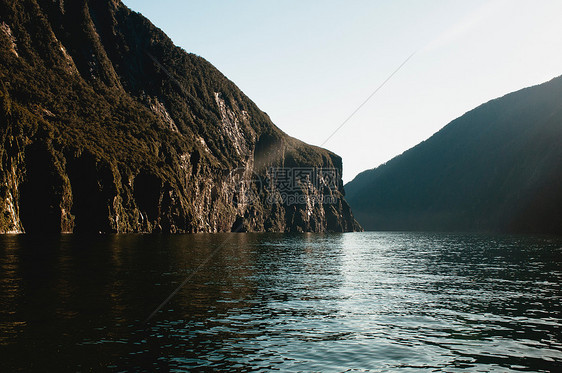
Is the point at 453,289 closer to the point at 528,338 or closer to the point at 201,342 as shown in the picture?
the point at 528,338

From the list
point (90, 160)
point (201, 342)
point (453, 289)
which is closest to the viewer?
point (201, 342)

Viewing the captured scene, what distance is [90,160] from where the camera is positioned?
15112 centimetres

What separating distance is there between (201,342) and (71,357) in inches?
208

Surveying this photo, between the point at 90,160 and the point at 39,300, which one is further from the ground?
the point at 90,160

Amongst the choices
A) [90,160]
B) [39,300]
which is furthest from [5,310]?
[90,160]

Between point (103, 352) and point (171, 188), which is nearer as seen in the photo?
point (103, 352)

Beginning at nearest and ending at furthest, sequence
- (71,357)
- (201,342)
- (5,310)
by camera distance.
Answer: (71,357) < (201,342) < (5,310)

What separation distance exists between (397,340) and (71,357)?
1387 centimetres

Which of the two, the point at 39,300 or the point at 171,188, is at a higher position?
the point at 171,188

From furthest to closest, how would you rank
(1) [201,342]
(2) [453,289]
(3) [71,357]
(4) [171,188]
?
(4) [171,188] → (2) [453,289] → (1) [201,342] → (3) [71,357]

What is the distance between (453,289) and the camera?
36688 mm

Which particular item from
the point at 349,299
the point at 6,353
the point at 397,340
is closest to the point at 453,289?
the point at 349,299

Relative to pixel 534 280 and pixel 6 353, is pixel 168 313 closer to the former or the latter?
pixel 6 353

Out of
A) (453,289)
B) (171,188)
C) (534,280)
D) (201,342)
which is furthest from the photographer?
(171,188)
